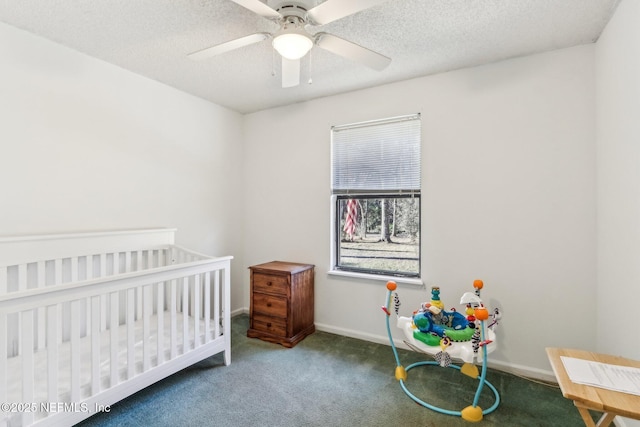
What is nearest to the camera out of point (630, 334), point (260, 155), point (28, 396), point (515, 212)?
point (28, 396)

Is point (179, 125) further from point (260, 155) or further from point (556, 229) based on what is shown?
point (556, 229)

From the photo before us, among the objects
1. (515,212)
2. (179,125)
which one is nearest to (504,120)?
(515,212)

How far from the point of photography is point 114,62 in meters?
2.44

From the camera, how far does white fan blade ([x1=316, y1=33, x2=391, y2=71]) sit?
65.1 inches

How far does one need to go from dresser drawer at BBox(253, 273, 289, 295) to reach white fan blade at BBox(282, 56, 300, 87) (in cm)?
166

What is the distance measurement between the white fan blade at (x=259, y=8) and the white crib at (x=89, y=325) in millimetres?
1557

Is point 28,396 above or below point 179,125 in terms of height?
below

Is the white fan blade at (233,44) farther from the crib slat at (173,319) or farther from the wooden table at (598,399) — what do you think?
the wooden table at (598,399)

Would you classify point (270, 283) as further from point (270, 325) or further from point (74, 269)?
point (74, 269)

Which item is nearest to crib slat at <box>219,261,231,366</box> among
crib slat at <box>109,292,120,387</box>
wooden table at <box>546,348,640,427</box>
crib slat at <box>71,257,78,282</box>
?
Result: crib slat at <box>109,292,120,387</box>

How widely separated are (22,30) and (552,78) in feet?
11.7

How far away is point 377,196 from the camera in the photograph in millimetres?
2926

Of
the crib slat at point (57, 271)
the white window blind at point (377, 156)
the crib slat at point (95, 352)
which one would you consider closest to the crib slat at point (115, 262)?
the crib slat at point (57, 271)

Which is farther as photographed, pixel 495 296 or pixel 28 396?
pixel 495 296
